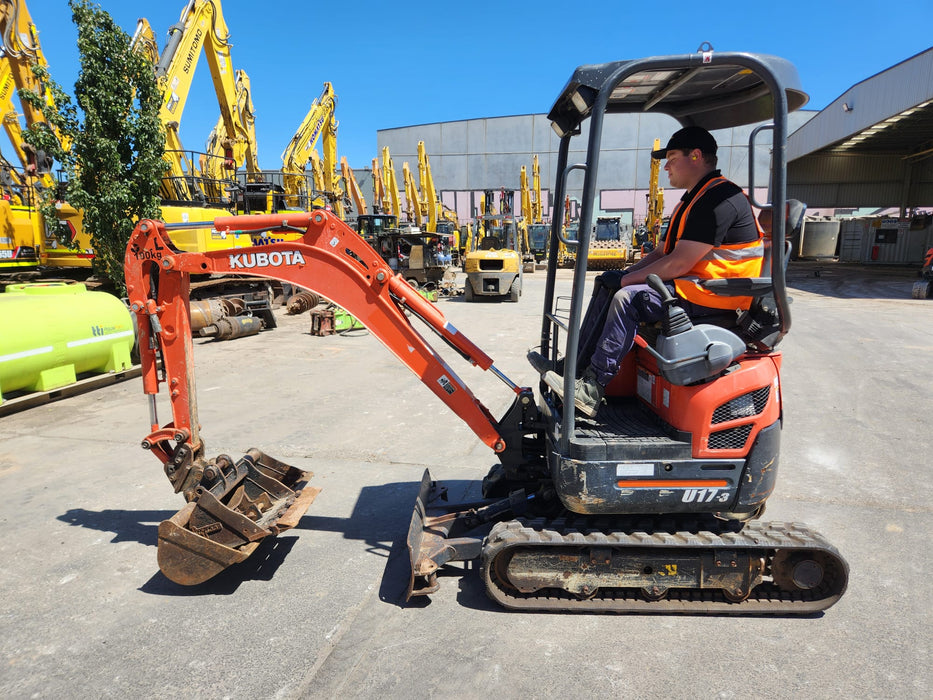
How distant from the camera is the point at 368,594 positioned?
3361 mm

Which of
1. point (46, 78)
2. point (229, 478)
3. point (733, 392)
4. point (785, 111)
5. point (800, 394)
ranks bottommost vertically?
point (800, 394)

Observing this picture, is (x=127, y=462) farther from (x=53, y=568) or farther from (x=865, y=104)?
(x=865, y=104)

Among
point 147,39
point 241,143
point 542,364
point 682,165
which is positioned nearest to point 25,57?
point 147,39

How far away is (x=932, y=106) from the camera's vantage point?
21734 millimetres

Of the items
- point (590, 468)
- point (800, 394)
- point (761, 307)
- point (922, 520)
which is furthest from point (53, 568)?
point (800, 394)

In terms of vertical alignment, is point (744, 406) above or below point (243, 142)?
below

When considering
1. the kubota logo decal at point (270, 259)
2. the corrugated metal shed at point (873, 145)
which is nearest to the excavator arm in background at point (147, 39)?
the kubota logo decal at point (270, 259)

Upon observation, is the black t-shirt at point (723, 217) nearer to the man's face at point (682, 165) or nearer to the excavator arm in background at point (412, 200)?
the man's face at point (682, 165)

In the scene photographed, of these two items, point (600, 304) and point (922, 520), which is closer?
point (600, 304)

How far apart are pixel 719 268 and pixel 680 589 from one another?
5.95 ft

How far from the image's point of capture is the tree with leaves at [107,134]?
10562 mm

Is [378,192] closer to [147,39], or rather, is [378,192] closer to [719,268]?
[147,39]

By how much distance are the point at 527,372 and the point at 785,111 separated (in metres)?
6.16

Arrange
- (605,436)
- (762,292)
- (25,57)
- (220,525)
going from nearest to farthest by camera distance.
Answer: (762,292) → (605,436) → (220,525) → (25,57)
